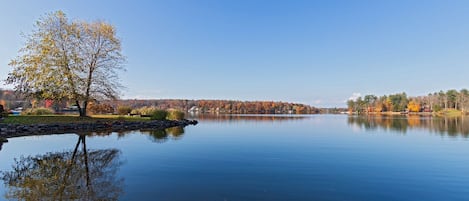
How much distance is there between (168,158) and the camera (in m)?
9.05

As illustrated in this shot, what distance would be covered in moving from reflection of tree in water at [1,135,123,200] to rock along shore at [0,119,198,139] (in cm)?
840

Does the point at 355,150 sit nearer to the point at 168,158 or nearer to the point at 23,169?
the point at 168,158

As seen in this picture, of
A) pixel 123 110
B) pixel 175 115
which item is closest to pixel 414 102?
pixel 175 115

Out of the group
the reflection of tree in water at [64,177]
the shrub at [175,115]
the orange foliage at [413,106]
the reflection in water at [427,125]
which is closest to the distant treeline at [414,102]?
the orange foliage at [413,106]

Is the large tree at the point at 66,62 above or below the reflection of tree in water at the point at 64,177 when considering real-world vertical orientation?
above

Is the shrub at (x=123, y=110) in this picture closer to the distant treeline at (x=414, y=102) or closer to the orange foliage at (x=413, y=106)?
the distant treeline at (x=414, y=102)

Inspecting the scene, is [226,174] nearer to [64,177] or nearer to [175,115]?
[64,177]

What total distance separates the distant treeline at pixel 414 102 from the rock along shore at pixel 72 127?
93162 mm

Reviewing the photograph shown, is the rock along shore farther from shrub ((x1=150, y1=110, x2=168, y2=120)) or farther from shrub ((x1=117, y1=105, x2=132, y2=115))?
shrub ((x1=117, y1=105, x2=132, y2=115))

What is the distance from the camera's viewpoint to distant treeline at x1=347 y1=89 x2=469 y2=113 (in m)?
81.0

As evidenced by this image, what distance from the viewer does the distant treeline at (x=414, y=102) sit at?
81.0 meters

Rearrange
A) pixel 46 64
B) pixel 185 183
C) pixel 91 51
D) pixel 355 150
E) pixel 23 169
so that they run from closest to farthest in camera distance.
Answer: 1. pixel 185 183
2. pixel 23 169
3. pixel 355 150
4. pixel 46 64
5. pixel 91 51

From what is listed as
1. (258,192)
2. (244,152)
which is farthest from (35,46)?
(258,192)

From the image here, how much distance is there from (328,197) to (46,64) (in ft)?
71.7
